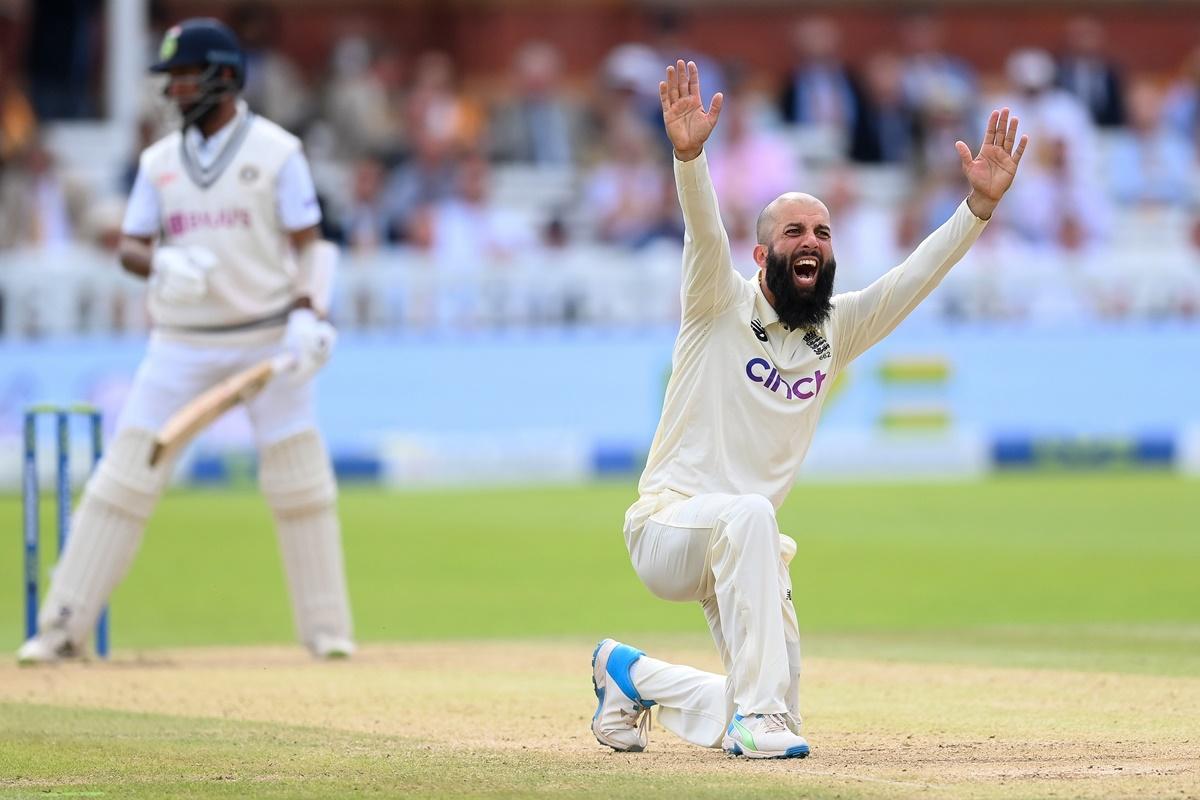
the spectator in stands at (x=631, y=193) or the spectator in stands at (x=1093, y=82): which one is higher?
the spectator in stands at (x=1093, y=82)

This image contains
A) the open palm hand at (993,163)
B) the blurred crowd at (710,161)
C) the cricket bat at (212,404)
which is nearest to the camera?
→ the open palm hand at (993,163)

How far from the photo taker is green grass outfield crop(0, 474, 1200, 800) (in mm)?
5070

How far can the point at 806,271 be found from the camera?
5.45 m

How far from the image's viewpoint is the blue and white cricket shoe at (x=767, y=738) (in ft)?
16.9

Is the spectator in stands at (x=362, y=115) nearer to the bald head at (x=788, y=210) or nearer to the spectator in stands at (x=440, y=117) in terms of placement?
the spectator in stands at (x=440, y=117)

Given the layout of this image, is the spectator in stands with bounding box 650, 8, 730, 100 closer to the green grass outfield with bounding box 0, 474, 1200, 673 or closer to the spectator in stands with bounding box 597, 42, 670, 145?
the spectator in stands with bounding box 597, 42, 670, 145

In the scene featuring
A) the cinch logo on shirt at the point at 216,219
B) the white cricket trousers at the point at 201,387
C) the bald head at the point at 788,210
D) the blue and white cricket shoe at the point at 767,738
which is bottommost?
the blue and white cricket shoe at the point at 767,738

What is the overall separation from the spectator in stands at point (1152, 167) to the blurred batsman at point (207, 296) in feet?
39.8

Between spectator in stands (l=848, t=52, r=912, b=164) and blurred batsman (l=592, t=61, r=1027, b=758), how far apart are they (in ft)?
42.1

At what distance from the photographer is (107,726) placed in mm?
6059

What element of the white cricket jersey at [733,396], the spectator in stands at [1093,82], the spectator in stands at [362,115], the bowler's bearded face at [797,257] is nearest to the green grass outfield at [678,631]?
the white cricket jersey at [733,396]

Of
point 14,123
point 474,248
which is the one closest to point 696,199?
point 474,248

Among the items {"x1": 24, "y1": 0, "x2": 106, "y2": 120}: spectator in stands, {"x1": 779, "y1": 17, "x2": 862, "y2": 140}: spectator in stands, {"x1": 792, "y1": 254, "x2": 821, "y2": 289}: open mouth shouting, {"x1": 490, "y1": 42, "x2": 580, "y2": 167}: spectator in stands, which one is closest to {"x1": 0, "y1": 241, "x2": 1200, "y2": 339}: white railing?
{"x1": 490, "y1": 42, "x2": 580, "y2": 167}: spectator in stands

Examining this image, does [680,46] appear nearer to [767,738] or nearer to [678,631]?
[678,631]
